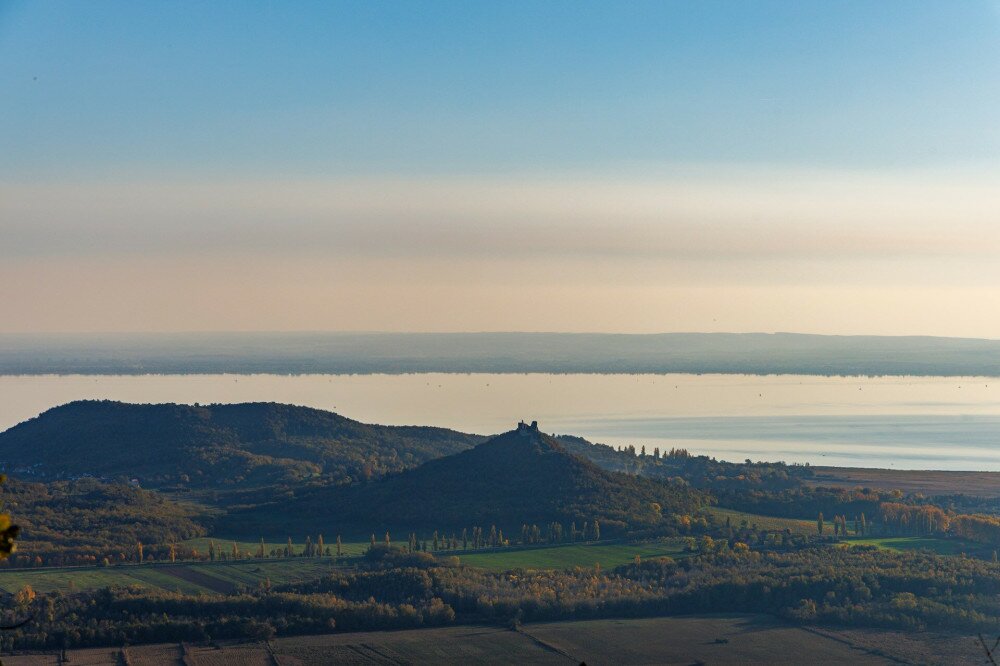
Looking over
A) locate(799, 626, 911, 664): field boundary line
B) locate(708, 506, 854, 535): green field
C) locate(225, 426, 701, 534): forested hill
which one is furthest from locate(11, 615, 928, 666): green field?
locate(708, 506, 854, 535): green field

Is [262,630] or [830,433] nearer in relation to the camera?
[262,630]

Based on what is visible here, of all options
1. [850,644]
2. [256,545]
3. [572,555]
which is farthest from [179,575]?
[850,644]

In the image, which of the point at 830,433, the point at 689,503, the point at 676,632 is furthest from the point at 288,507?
the point at 830,433

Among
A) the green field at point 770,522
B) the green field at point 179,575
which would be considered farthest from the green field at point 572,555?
the green field at point 770,522

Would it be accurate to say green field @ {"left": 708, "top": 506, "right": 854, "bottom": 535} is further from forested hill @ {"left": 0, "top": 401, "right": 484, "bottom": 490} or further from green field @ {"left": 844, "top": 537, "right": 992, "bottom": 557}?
forested hill @ {"left": 0, "top": 401, "right": 484, "bottom": 490}

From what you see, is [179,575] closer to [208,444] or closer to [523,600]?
[523,600]

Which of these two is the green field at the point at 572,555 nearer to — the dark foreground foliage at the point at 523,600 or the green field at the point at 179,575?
the dark foreground foliage at the point at 523,600

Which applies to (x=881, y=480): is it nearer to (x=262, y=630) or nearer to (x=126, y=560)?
(x=126, y=560)
